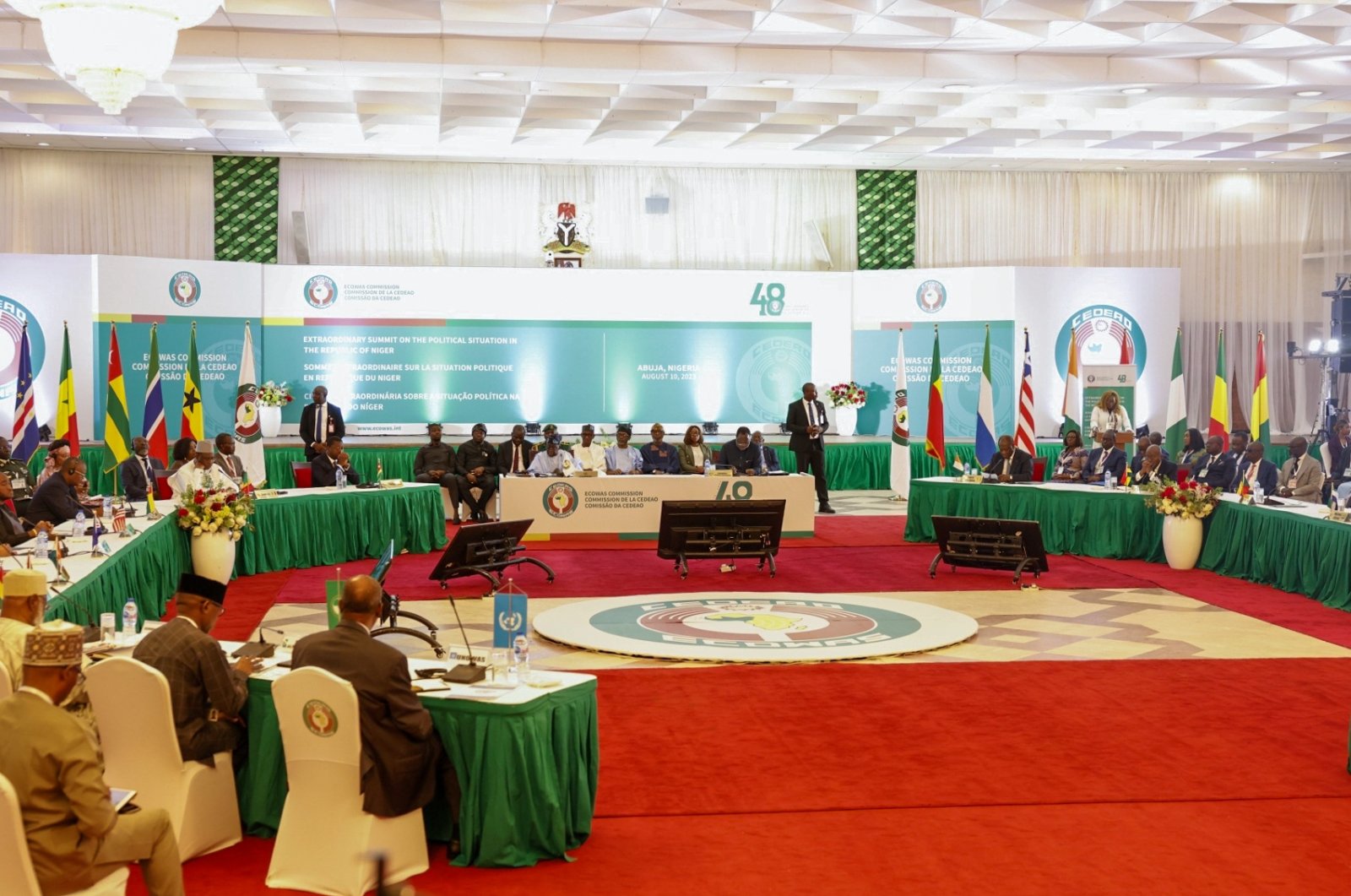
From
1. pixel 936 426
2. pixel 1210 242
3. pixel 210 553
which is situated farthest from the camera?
pixel 1210 242

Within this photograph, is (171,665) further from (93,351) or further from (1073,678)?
(93,351)

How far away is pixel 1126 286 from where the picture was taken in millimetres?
A: 20328

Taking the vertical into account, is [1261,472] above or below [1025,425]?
below

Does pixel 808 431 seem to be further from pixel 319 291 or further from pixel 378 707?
pixel 378 707

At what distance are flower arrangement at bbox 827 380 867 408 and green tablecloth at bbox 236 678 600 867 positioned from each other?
14.7 meters

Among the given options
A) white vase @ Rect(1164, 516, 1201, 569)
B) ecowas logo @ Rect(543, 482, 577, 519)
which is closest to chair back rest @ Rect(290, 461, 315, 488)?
ecowas logo @ Rect(543, 482, 577, 519)

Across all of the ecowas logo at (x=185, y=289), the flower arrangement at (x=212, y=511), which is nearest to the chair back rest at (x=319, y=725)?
the flower arrangement at (x=212, y=511)

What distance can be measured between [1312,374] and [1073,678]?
16.4m

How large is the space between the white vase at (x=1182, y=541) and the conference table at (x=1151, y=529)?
0.11 meters

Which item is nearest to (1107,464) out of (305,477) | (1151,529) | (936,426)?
(1151,529)

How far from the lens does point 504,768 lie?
5.09 metres

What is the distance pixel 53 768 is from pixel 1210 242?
21.9 m

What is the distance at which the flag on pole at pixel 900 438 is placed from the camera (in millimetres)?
18594

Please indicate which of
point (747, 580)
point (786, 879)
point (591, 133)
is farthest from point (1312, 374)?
point (786, 879)
